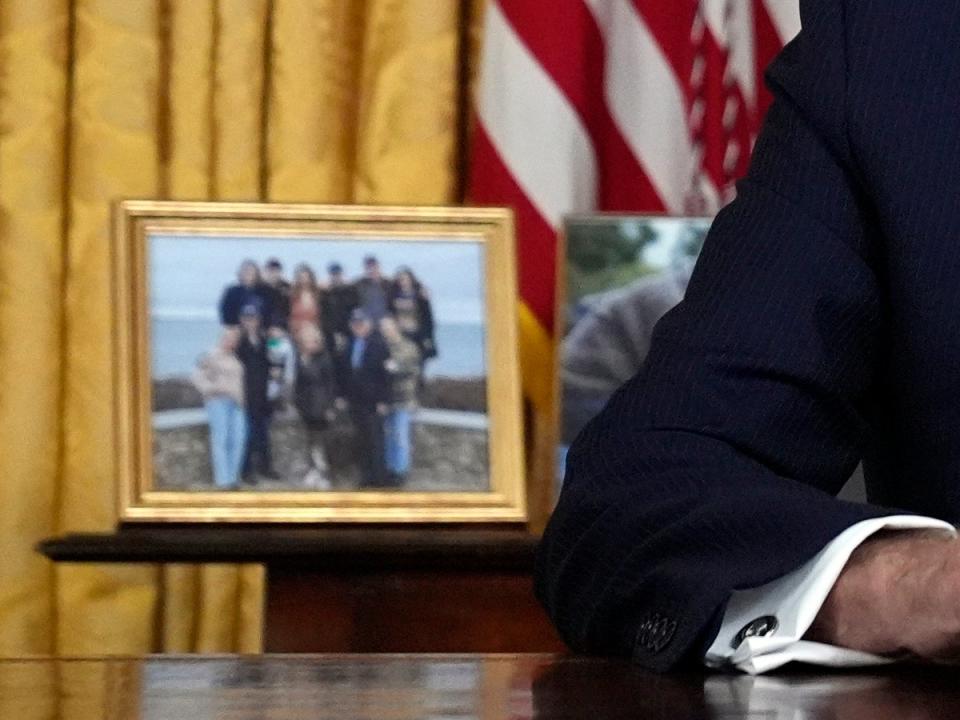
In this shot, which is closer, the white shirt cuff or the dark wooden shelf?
the white shirt cuff

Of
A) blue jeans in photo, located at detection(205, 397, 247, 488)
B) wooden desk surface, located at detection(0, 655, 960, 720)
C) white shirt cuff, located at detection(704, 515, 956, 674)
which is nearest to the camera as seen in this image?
wooden desk surface, located at detection(0, 655, 960, 720)

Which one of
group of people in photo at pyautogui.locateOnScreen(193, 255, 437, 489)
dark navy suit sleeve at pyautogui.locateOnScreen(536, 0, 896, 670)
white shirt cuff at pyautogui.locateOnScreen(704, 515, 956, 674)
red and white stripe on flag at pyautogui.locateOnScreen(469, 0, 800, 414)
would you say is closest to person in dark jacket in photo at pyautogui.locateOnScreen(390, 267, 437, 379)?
group of people in photo at pyautogui.locateOnScreen(193, 255, 437, 489)

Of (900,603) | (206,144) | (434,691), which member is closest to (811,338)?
(900,603)

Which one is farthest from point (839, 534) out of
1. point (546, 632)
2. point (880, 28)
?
point (546, 632)

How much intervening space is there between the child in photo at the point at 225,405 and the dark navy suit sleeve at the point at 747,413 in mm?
693

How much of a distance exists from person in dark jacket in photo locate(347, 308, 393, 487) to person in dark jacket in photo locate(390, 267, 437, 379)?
3 centimetres

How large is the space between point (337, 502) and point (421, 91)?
2.09 feet

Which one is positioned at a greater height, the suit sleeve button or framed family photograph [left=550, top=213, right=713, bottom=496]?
framed family photograph [left=550, top=213, right=713, bottom=496]

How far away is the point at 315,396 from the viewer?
5.65 ft

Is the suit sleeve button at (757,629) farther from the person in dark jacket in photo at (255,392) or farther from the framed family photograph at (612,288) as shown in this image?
the framed family photograph at (612,288)

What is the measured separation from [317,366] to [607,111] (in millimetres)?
594

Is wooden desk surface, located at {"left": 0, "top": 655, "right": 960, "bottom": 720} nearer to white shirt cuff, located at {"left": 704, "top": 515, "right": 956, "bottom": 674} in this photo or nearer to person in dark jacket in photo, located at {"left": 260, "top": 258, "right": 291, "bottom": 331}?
white shirt cuff, located at {"left": 704, "top": 515, "right": 956, "bottom": 674}

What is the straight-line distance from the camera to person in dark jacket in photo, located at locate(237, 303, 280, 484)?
66.7 inches

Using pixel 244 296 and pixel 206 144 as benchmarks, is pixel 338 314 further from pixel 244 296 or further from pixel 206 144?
pixel 206 144
